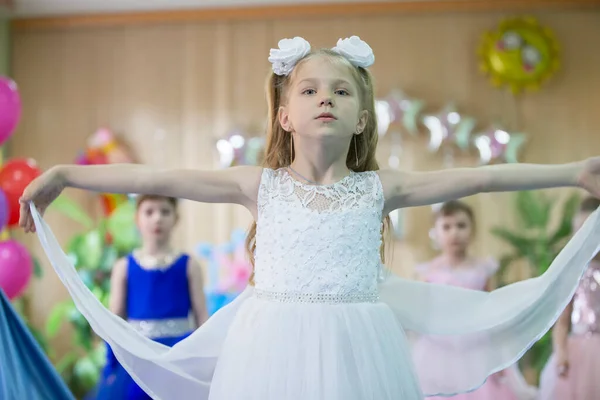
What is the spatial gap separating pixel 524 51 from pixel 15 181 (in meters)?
3.63

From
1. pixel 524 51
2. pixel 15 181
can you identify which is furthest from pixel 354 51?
pixel 524 51

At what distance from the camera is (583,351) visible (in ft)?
11.8

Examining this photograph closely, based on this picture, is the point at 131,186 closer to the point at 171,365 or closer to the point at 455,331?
the point at 171,365

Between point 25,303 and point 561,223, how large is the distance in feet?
13.2

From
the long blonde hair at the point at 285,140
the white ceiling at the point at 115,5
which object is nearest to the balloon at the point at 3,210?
the long blonde hair at the point at 285,140

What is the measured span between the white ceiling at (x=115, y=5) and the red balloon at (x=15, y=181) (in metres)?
2.32

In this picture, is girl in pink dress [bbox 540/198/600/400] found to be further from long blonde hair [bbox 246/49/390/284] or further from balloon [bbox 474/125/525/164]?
balloon [bbox 474/125/525/164]

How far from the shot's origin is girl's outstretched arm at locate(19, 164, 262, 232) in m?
2.05

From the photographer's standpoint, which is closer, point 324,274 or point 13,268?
point 324,274

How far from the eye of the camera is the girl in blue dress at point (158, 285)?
3.45 meters

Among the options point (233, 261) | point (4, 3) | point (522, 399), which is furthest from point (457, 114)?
point (4, 3)

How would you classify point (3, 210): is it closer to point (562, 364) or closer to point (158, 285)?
point (158, 285)

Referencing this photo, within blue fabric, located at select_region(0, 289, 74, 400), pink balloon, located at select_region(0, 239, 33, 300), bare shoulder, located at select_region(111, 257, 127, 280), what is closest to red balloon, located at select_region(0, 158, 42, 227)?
pink balloon, located at select_region(0, 239, 33, 300)

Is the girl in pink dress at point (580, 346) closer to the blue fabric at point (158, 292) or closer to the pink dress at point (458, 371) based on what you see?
the pink dress at point (458, 371)
